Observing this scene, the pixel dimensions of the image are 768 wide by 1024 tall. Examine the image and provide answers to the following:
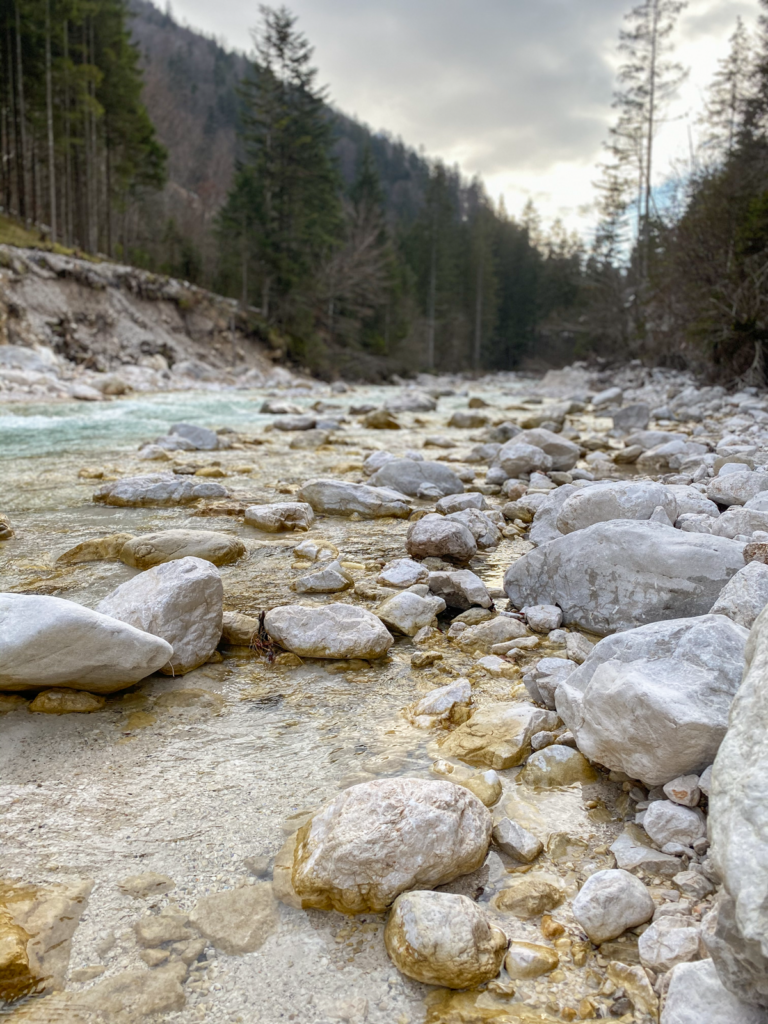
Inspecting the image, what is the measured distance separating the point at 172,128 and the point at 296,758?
5080 cm

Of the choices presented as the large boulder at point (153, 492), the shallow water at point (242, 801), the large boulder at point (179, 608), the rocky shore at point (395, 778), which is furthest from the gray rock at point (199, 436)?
the large boulder at point (179, 608)

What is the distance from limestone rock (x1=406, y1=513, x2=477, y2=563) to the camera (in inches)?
156

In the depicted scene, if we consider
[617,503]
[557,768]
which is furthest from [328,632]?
[617,503]

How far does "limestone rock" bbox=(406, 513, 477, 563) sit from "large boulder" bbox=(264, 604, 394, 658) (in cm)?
113

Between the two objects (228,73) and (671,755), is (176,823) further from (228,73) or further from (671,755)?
(228,73)

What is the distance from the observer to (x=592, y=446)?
8430mm

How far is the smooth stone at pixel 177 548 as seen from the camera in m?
3.72

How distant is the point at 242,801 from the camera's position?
1.88 meters

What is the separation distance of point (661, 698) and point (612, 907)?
1.62 feet

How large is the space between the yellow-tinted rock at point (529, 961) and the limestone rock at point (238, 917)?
502 mm

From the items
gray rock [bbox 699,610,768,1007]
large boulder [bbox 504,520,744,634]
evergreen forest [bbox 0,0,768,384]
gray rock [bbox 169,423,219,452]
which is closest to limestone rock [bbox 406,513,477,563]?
large boulder [bbox 504,520,744,634]

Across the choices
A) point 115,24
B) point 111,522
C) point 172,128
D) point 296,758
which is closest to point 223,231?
point 115,24

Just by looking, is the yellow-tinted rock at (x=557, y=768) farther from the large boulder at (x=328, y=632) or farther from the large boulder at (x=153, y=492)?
the large boulder at (x=153, y=492)

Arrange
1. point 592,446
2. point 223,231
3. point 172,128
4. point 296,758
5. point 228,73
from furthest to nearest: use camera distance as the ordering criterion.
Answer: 1. point 228,73
2. point 172,128
3. point 223,231
4. point 592,446
5. point 296,758
